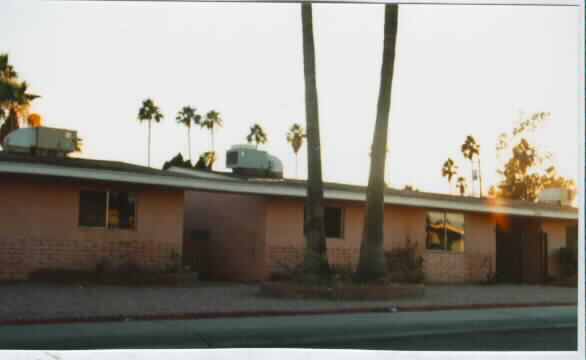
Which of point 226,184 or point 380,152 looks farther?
point 226,184

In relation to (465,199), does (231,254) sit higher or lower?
lower

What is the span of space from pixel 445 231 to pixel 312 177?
906 cm

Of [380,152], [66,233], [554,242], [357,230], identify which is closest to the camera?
[380,152]

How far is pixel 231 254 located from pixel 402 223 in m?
5.87

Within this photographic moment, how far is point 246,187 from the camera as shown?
66.6 feet

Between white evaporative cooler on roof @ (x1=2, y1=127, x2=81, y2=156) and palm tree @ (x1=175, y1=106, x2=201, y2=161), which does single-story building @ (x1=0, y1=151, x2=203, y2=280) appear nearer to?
white evaporative cooler on roof @ (x1=2, y1=127, x2=81, y2=156)

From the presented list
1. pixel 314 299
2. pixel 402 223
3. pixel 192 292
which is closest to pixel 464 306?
pixel 314 299

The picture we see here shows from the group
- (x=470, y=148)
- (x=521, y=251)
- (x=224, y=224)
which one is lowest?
(x=521, y=251)

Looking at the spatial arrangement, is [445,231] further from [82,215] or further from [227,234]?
[82,215]

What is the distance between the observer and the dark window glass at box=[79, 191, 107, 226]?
62.9ft

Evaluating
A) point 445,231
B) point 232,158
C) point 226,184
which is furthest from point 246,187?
point 445,231

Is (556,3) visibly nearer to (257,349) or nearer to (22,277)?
(257,349)

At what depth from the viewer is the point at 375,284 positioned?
17.1 meters

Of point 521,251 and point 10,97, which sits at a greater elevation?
point 10,97
